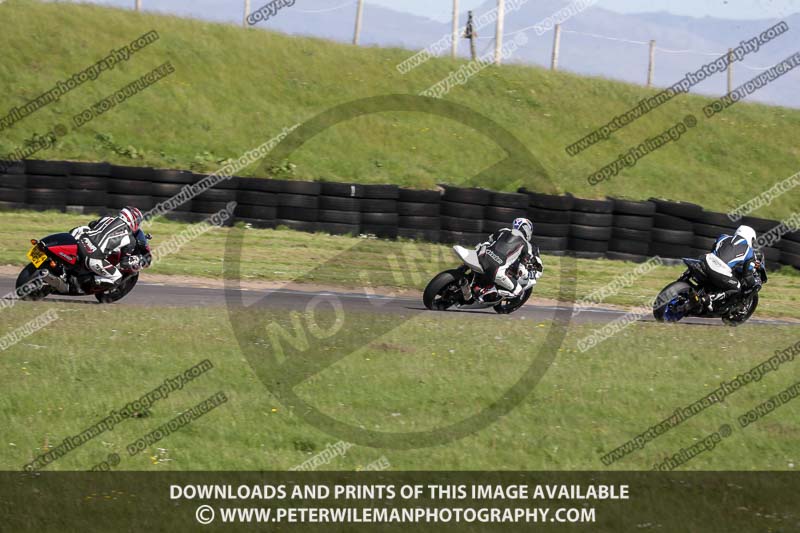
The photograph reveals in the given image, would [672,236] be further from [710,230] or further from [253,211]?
[253,211]

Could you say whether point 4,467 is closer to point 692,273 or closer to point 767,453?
point 767,453

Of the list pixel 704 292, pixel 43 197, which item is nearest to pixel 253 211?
pixel 43 197

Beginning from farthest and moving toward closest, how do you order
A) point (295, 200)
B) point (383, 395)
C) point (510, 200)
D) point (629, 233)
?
1. point (629, 233)
2. point (510, 200)
3. point (295, 200)
4. point (383, 395)

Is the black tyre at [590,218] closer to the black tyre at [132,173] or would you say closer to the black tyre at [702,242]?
the black tyre at [702,242]

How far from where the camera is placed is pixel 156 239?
20.2 m

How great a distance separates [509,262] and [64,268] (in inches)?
259

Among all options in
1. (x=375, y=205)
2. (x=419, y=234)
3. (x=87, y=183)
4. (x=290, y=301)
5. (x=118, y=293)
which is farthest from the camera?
(x=419, y=234)

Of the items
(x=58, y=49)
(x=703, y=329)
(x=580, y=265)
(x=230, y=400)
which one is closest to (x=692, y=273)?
(x=703, y=329)

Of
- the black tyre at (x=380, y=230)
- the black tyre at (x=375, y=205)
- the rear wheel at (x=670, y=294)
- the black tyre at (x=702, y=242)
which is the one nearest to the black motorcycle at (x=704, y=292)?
the rear wheel at (x=670, y=294)

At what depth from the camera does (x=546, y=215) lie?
2205 centimetres

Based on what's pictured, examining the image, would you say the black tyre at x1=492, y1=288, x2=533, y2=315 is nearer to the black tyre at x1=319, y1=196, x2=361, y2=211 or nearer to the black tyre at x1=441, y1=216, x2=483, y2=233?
the black tyre at x1=441, y1=216, x2=483, y2=233

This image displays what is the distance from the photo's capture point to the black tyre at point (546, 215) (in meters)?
22.0

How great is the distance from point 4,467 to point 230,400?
8.19ft
